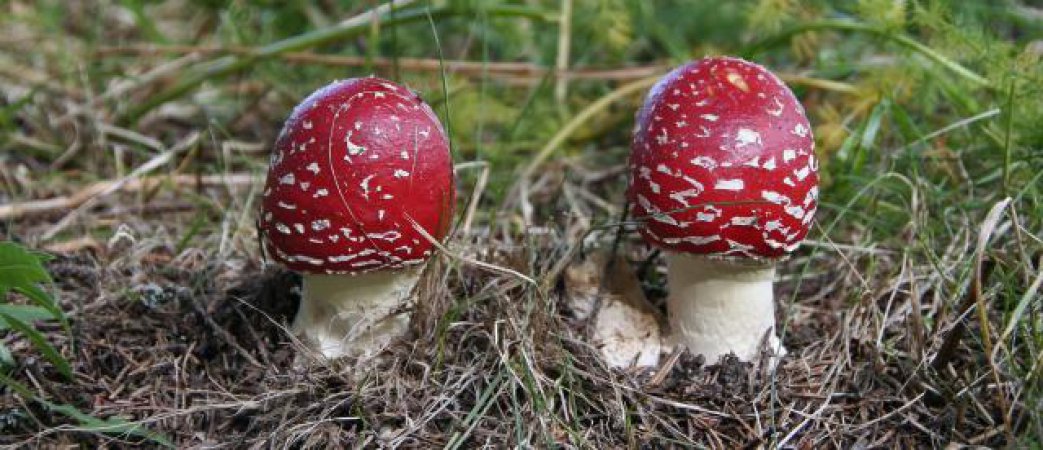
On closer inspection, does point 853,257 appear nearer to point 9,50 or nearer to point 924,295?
point 924,295

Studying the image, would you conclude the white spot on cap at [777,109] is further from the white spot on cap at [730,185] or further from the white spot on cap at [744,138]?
the white spot on cap at [730,185]

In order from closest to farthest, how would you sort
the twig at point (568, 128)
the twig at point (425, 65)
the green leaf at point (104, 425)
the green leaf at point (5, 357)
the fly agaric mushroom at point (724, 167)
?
the green leaf at point (104, 425), the green leaf at point (5, 357), the fly agaric mushroom at point (724, 167), the twig at point (568, 128), the twig at point (425, 65)

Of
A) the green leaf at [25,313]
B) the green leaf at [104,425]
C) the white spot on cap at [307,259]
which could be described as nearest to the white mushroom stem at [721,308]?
the white spot on cap at [307,259]

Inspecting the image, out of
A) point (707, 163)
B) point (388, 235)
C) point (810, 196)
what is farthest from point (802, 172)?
point (388, 235)

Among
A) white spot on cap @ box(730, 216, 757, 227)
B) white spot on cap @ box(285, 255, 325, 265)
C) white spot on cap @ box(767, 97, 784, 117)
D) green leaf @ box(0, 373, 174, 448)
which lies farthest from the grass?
white spot on cap @ box(767, 97, 784, 117)

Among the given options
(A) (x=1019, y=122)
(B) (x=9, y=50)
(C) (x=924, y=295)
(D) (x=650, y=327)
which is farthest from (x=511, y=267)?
(B) (x=9, y=50)

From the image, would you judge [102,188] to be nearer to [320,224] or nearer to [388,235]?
[320,224]
